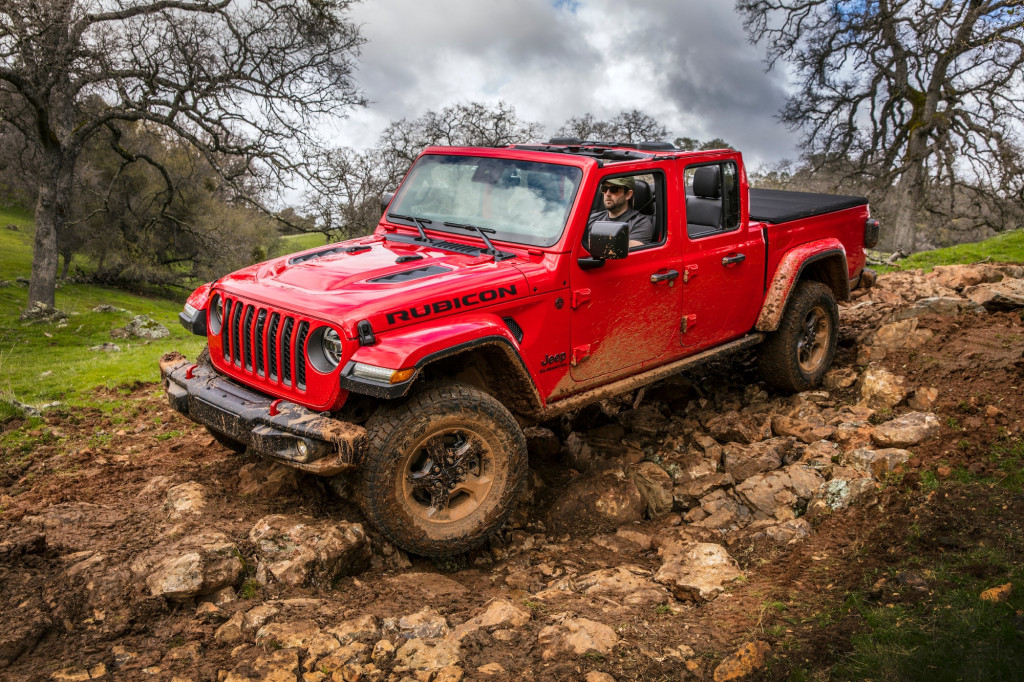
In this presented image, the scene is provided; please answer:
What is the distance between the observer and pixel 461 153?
5.63 m

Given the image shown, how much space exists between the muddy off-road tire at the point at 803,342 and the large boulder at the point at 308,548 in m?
3.97

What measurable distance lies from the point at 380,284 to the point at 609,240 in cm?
137

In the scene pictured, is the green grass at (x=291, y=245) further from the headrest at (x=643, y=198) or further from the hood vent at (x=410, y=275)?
the hood vent at (x=410, y=275)

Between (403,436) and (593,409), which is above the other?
(403,436)

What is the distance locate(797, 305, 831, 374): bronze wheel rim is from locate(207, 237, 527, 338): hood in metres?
3.36

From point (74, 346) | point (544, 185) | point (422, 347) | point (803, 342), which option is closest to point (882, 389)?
point (803, 342)

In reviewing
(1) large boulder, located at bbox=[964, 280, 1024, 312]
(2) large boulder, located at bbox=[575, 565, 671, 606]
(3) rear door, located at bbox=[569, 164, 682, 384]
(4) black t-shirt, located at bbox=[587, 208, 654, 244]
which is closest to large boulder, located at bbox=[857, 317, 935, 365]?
(1) large boulder, located at bbox=[964, 280, 1024, 312]

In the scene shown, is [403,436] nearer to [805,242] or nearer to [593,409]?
[593,409]

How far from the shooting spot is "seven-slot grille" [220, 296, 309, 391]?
4.23 meters

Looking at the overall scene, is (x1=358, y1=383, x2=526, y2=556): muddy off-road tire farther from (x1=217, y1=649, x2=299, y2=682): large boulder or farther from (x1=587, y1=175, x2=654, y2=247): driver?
(x1=587, y1=175, x2=654, y2=247): driver

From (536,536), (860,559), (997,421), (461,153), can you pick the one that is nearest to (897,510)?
(860,559)

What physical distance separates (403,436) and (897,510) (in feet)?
9.91

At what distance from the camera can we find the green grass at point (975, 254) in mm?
13812

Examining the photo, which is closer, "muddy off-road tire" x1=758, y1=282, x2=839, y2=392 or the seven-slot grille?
the seven-slot grille
